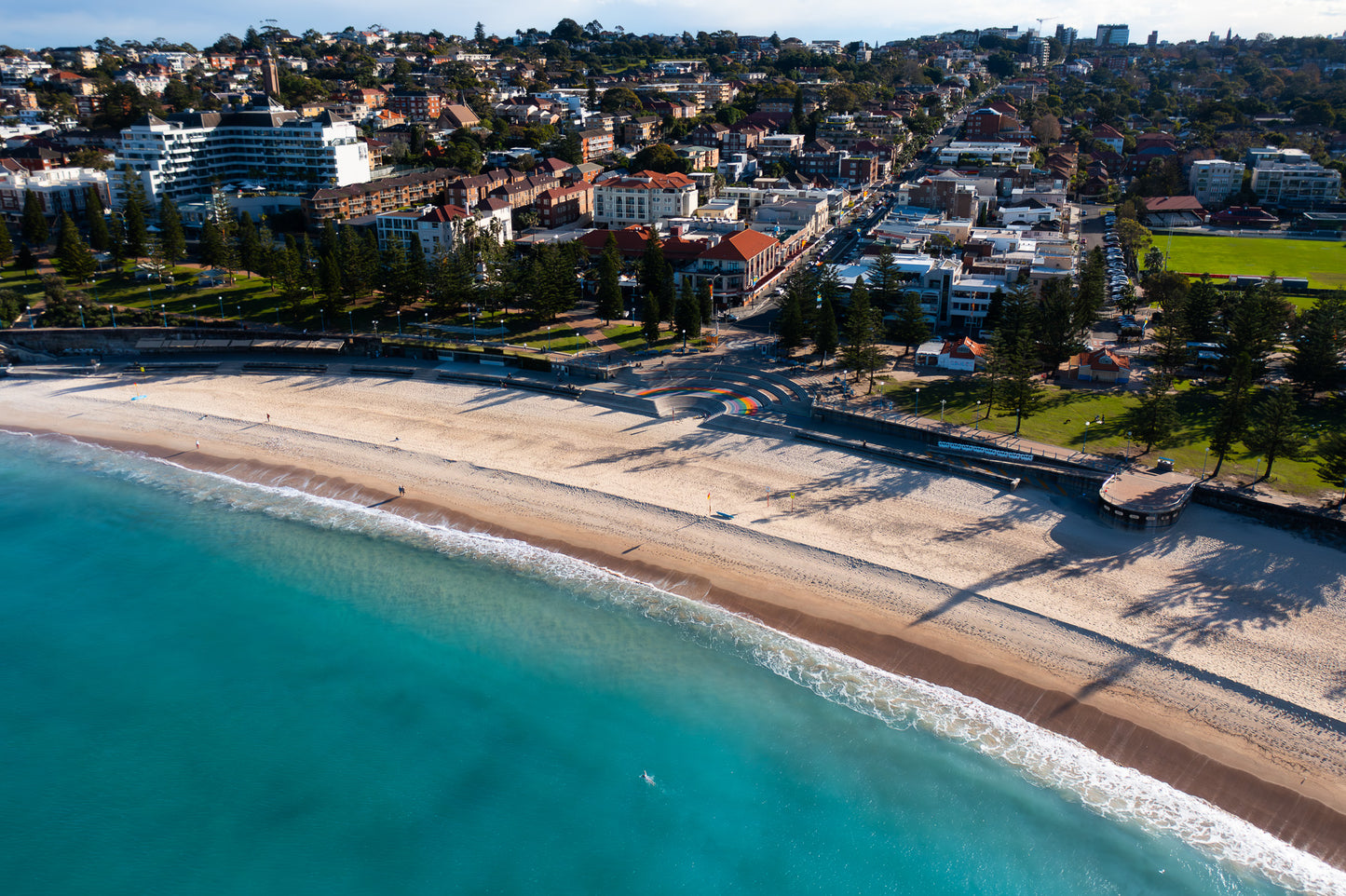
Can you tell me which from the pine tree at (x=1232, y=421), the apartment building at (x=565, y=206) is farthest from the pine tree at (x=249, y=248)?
the pine tree at (x=1232, y=421)

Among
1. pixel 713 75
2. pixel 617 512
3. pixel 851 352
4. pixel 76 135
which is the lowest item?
pixel 617 512

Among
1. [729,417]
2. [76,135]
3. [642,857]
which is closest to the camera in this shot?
[642,857]

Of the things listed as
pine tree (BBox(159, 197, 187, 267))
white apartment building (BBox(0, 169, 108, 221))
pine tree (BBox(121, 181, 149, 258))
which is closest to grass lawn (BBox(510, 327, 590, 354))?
pine tree (BBox(159, 197, 187, 267))

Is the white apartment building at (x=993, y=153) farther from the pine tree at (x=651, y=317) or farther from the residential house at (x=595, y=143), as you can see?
the pine tree at (x=651, y=317)

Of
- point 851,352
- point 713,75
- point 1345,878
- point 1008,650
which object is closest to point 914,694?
point 1008,650

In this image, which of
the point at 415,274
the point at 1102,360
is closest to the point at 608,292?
the point at 415,274

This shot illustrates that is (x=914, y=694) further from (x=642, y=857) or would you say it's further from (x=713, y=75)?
(x=713, y=75)

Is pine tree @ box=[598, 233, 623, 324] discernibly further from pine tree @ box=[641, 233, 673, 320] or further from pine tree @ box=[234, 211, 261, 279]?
pine tree @ box=[234, 211, 261, 279]
